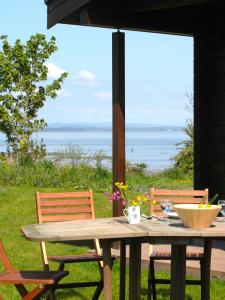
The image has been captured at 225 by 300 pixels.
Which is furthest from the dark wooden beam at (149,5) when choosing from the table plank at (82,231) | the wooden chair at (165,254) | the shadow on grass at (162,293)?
the table plank at (82,231)

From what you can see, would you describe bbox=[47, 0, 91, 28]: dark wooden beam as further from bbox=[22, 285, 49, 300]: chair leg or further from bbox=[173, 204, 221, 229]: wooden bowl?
bbox=[22, 285, 49, 300]: chair leg

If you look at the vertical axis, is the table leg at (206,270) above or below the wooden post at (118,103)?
below

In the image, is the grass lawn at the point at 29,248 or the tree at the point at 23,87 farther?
the tree at the point at 23,87

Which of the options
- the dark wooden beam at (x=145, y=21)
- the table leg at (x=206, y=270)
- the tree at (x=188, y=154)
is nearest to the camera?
the table leg at (x=206, y=270)

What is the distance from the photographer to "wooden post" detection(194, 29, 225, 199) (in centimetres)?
934

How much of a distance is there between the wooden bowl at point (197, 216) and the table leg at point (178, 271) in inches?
8.2

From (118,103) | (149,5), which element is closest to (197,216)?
(118,103)

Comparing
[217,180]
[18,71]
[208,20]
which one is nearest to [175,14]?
[208,20]

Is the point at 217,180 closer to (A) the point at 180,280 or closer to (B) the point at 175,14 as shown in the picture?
(B) the point at 175,14

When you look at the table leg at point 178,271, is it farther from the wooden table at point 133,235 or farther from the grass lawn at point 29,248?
the grass lawn at point 29,248

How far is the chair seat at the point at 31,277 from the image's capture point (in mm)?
4840

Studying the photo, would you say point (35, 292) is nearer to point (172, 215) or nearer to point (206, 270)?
point (172, 215)

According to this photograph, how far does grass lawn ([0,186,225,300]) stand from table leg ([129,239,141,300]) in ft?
4.09

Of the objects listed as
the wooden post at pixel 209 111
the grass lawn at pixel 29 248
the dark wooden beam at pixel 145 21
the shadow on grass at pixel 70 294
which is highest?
the dark wooden beam at pixel 145 21
